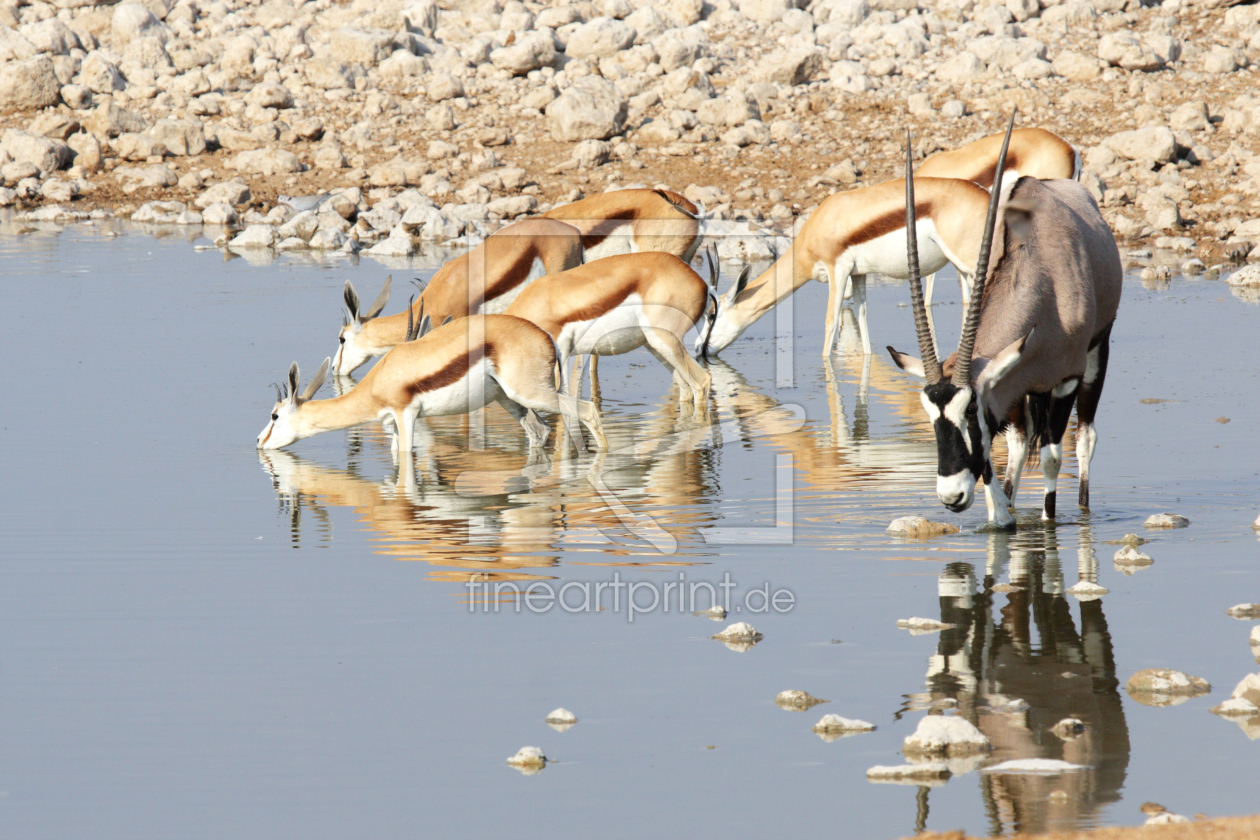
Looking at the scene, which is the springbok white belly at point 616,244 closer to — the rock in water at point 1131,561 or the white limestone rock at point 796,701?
the rock in water at point 1131,561

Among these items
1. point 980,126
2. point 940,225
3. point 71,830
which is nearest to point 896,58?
point 980,126

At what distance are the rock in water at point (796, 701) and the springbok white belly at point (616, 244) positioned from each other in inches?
348

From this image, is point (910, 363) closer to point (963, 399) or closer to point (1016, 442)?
point (963, 399)

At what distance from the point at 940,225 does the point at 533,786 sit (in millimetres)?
8089

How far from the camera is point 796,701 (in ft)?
16.3

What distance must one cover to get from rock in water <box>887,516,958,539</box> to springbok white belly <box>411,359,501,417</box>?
9.59 feet

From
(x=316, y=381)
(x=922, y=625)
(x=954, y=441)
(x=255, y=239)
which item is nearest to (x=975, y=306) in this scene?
(x=954, y=441)

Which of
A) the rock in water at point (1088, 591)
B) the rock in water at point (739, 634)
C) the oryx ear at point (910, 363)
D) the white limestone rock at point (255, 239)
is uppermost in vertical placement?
the white limestone rock at point (255, 239)

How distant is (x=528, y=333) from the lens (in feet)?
29.7

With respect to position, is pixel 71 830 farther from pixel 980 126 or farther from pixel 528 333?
pixel 980 126

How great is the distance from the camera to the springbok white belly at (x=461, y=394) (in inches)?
351

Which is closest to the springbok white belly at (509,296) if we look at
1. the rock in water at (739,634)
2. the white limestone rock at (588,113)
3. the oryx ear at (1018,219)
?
the oryx ear at (1018,219)

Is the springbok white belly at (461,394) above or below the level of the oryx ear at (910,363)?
below

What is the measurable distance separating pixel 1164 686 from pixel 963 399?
148 cm
